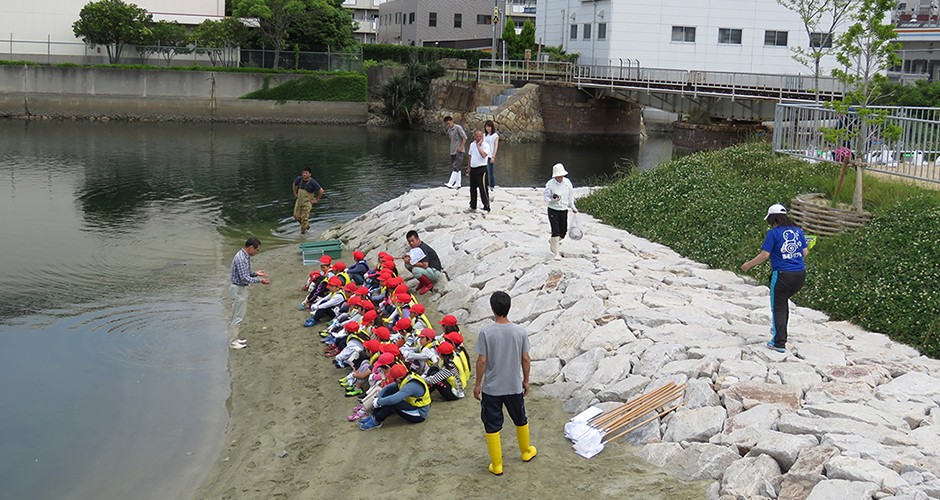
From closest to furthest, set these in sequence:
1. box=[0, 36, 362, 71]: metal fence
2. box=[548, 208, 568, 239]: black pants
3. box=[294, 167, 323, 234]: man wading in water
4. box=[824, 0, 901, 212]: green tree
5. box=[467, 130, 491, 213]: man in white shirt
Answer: box=[548, 208, 568, 239]: black pants, box=[824, 0, 901, 212]: green tree, box=[467, 130, 491, 213]: man in white shirt, box=[294, 167, 323, 234]: man wading in water, box=[0, 36, 362, 71]: metal fence

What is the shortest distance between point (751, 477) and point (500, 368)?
2.64 m

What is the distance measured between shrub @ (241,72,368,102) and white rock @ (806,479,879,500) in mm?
53788

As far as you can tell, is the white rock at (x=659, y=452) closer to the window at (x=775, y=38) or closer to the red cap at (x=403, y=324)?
the red cap at (x=403, y=324)

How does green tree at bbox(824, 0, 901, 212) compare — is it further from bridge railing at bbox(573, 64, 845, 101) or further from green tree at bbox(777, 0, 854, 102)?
bridge railing at bbox(573, 64, 845, 101)

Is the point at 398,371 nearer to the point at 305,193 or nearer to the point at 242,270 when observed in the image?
the point at 242,270

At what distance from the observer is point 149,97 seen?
5462 cm

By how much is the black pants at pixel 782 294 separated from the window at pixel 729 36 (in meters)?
47.7

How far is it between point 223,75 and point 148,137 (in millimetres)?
12255

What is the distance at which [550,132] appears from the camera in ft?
173

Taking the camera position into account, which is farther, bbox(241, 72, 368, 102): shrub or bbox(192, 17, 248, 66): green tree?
bbox(192, 17, 248, 66): green tree

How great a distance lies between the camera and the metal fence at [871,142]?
15414mm

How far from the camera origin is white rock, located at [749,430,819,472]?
768 cm

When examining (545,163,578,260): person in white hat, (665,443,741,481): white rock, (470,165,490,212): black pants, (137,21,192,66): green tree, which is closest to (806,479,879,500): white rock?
(665,443,741,481): white rock

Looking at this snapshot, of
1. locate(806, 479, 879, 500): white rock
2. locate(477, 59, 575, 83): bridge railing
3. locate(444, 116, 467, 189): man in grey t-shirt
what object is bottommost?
locate(806, 479, 879, 500): white rock
